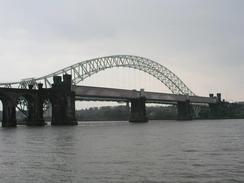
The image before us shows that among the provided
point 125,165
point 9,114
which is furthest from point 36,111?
point 125,165

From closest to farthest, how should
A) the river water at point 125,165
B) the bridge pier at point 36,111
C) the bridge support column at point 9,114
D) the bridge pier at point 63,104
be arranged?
the river water at point 125,165
the bridge support column at point 9,114
the bridge pier at point 36,111
the bridge pier at point 63,104

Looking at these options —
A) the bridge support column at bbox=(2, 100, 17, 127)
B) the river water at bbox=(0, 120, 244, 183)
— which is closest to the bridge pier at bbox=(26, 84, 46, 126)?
the bridge support column at bbox=(2, 100, 17, 127)

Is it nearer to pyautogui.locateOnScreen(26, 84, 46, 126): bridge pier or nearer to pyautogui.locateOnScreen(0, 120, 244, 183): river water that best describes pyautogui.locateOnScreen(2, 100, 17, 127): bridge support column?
pyautogui.locateOnScreen(26, 84, 46, 126): bridge pier

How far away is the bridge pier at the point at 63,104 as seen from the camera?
531ft

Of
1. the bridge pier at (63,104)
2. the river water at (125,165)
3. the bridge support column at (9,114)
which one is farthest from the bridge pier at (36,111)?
the river water at (125,165)

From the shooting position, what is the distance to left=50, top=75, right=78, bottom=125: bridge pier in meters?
162

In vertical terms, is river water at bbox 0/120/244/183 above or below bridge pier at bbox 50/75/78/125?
below

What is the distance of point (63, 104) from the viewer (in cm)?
16112

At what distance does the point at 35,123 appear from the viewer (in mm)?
155500

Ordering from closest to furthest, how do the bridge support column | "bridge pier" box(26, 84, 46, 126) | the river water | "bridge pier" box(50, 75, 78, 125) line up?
1. the river water
2. the bridge support column
3. "bridge pier" box(26, 84, 46, 126)
4. "bridge pier" box(50, 75, 78, 125)

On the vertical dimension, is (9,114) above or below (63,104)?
below

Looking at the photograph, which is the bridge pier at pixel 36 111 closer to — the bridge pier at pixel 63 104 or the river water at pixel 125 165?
the bridge pier at pixel 63 104

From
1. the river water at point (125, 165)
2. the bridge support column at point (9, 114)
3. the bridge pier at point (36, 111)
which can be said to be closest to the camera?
the river water at point (125, 165)

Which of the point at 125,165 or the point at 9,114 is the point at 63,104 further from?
the point at 125,165
